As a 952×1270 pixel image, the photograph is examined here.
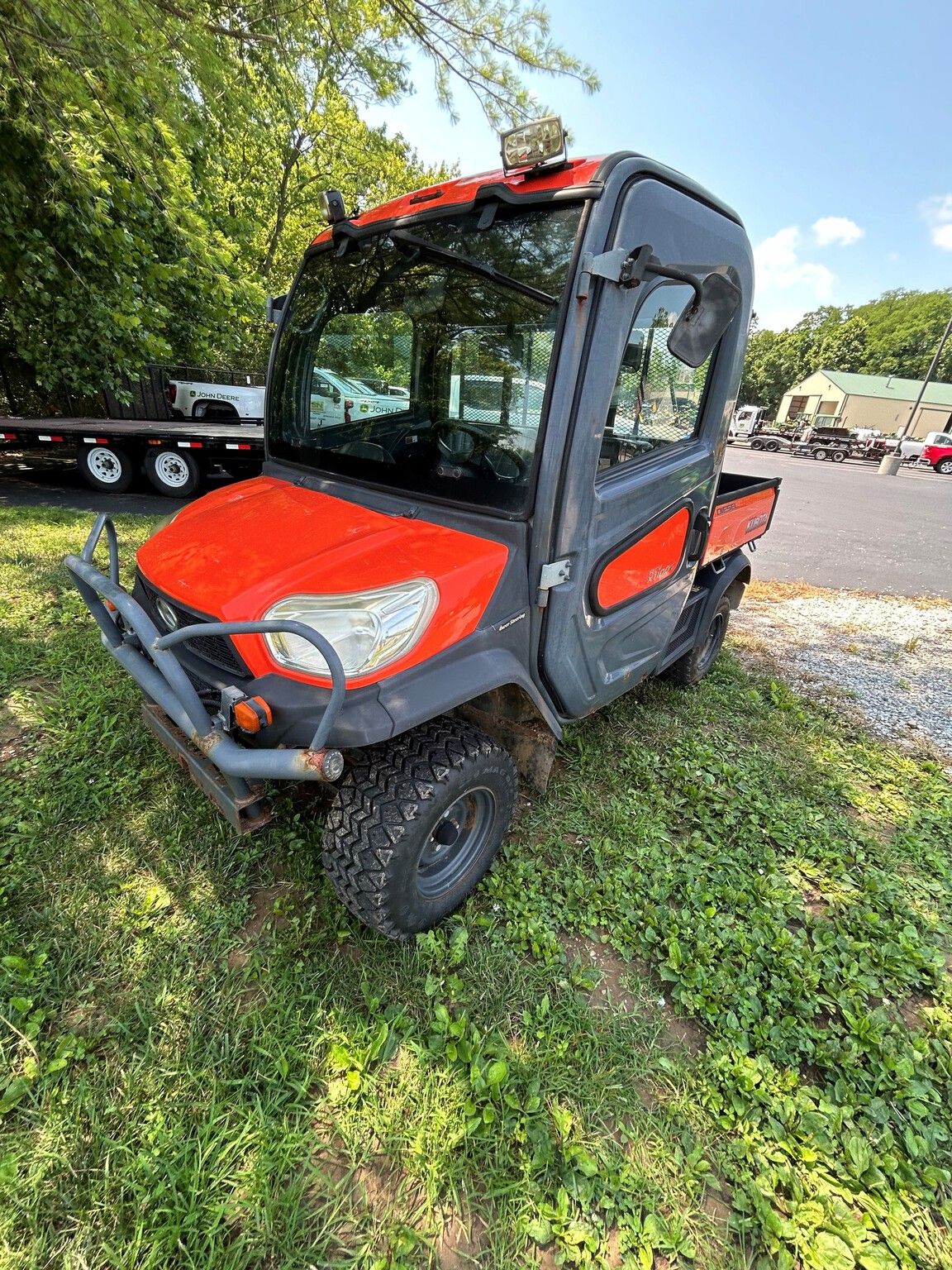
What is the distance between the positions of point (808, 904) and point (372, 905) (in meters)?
1.81

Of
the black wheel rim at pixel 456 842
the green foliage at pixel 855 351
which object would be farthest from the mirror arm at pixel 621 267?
the green foliage at pixel 855 351

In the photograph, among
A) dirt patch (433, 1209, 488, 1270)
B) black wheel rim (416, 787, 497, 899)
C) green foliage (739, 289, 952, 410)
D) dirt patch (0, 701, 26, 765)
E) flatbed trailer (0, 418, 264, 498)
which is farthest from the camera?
green foliage (739, 289, 952, 410)

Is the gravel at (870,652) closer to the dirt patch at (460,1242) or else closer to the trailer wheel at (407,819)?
the trailer wheel at (407,819)

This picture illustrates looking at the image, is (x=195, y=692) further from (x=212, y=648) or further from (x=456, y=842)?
(x=456, y=842)

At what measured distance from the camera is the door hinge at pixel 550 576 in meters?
1.95

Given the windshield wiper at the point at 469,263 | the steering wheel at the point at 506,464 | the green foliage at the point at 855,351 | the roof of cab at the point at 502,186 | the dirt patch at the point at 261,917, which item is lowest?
the dirt patch at the point at 261,917

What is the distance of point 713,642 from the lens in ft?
13.1

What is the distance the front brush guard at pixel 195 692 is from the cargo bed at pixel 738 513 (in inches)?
95.7

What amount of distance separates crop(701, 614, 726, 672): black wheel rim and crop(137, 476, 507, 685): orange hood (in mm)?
2537

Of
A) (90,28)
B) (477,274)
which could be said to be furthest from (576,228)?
(90,28)

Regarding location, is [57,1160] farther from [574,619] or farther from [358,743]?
[574,619]

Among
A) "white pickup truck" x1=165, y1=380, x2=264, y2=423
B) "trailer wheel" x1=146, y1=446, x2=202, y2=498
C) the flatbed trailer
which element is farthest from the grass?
"white pickup truck" x1=165, y1=380, x2=264, y2=423

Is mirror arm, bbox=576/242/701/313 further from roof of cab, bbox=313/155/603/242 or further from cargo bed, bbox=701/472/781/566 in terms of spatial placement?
cargo bed, bbox=701/472/781/566

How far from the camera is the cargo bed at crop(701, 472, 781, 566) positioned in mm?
3199
